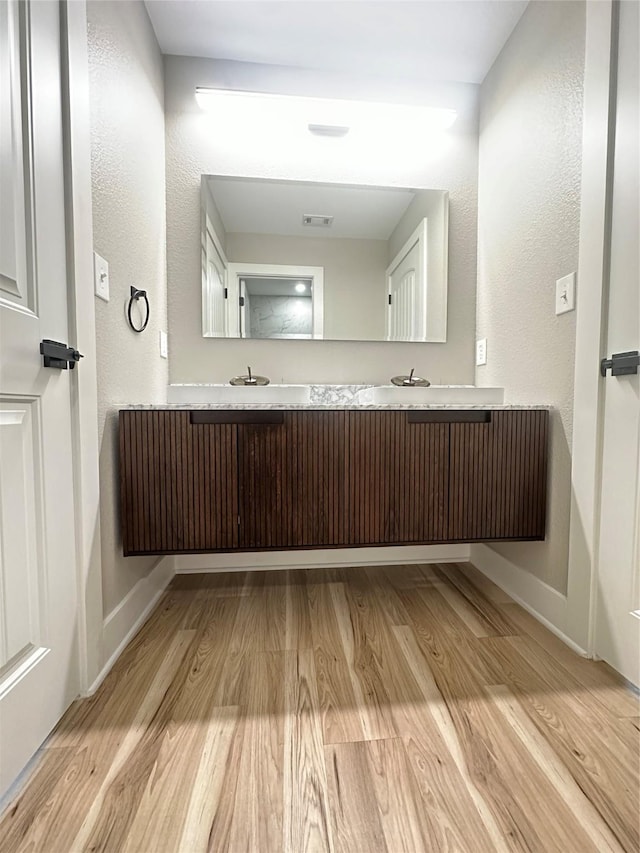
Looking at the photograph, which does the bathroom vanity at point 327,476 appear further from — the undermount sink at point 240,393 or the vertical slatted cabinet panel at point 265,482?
the undermount sink at point 240,393

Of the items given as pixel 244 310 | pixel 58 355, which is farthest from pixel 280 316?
pixel 58 355

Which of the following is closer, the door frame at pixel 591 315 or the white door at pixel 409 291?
the door frame at pixel 591 315

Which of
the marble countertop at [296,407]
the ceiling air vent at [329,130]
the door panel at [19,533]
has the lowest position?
the door panel at [19,533]

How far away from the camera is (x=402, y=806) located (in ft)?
2.33

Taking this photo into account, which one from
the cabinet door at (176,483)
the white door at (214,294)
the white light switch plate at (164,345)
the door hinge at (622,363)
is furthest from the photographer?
the white door at (214,294)

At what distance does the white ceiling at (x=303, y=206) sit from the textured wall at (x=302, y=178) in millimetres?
50

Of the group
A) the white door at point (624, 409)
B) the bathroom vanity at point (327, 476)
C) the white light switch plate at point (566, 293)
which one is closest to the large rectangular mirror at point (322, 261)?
the white light switch plate at point (566, 293)

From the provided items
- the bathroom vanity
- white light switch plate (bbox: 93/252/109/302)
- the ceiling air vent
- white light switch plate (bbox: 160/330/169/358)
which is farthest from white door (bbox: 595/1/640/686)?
white light switch plate (bbox: 160/330/169/358)

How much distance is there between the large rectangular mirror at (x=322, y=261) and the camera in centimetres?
178

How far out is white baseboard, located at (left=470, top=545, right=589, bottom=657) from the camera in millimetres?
1278

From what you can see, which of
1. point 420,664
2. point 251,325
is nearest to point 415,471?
point 420,664

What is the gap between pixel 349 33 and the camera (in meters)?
1.54

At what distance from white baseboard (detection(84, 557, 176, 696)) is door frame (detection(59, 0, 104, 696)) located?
0.04m

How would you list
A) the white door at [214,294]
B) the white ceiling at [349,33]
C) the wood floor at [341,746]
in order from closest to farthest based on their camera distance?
1. the wood floor at [341,746]
2. the white ceiling at [349,33]
3. the white door at [214,294]
